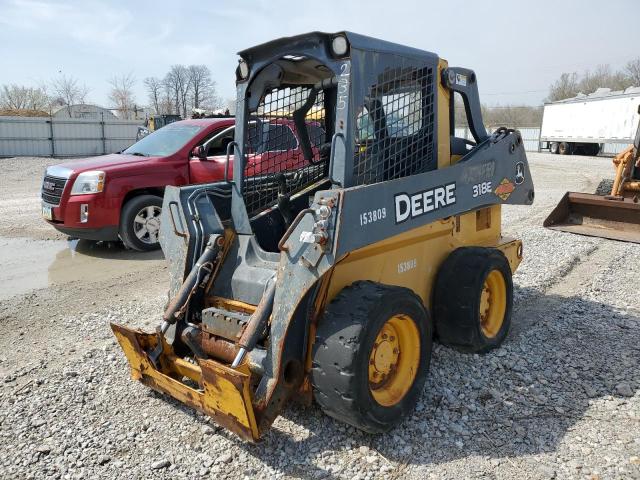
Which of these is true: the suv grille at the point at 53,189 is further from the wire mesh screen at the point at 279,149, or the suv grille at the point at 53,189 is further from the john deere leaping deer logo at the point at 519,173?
the john deere leaping deer logo at the point at 519,173

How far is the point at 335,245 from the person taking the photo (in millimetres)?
2838

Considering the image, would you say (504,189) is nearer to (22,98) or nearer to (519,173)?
(519,173)

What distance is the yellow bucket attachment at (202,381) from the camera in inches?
A: 108

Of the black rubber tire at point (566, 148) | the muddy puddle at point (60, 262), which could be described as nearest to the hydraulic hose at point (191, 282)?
the muddy puddle at point (60, 262)

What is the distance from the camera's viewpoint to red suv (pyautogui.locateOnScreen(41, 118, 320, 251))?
23.4ft

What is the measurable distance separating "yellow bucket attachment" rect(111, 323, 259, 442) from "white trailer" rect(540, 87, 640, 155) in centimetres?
2517

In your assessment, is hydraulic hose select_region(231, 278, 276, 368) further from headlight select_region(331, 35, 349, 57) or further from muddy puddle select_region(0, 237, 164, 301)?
muddy puddle select_region(0, 237, 164, 301)

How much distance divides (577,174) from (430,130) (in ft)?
59.7

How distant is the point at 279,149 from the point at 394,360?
204 centimetres

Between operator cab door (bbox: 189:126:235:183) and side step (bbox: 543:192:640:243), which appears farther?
side step (bbox: 543:192:640:243)

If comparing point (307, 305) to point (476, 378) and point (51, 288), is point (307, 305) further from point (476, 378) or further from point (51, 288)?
point (51, 288)

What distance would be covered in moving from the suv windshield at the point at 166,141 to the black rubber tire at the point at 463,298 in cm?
512

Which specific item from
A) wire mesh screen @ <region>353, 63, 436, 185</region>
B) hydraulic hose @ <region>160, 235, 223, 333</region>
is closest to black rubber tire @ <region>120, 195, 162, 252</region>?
hydraulic hose @ <region>160, 235, 223, 333</region>

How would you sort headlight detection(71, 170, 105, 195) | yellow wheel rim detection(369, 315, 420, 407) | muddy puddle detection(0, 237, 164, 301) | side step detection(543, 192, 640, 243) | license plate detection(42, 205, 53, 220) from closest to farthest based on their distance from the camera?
yellow wheel rim detection(369, 315, 420, 407) → muddy puddle detection(0, 237, 164, 301) → headlight detection(71, 170, 105, 195) → license plate detection(42, 205, 53, 220) → side step detection(543, 192, 640, 243)
